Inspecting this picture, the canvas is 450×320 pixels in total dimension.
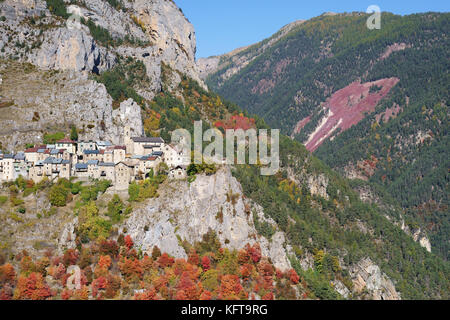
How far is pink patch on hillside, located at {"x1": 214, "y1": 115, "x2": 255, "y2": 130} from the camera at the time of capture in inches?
6255

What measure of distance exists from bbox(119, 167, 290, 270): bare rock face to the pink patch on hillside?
169ft

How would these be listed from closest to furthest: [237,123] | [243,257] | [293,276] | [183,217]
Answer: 1. [243,257]
2. [183,217]
3. [293,276]
4. [237,123]

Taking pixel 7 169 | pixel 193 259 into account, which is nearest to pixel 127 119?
pixel 7 169

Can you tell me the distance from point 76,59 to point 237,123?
5076 cm

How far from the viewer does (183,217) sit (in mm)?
102250

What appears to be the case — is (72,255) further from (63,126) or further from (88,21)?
(88,21)

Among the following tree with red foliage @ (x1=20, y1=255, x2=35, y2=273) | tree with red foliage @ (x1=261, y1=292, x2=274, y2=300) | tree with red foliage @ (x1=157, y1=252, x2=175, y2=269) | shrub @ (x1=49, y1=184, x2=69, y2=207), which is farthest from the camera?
shrub @ (x1=49, y1=184, x2=69, y2=207)

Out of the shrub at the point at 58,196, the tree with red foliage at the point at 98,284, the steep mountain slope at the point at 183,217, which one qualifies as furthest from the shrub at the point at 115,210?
the tree with red foliage at the point at 98,284

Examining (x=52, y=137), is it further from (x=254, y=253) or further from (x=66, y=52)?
(x=254, y=253)

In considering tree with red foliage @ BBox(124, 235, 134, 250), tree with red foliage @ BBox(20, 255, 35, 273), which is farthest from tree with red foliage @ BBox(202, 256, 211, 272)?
tree with red foliage @ BBox(20, 255, 35, 273)

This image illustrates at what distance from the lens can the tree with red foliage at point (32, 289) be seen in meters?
85.5

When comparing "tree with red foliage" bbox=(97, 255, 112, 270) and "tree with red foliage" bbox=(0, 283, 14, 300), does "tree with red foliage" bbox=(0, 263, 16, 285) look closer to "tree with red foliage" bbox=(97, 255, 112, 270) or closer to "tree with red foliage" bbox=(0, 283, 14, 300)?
"tree with red foliage" bbox=(0, 283, 14, 300)

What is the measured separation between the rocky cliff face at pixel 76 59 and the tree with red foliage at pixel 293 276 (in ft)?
161

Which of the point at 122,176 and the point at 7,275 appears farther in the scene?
the point at 122,176
